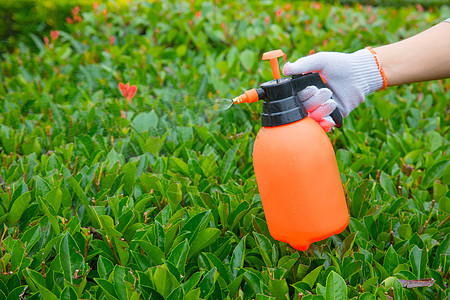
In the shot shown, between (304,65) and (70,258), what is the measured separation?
116 centimetres

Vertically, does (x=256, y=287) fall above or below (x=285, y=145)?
below

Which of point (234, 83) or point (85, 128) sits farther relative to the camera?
point (234, 83)

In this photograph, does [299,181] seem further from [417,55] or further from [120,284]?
[417,55]

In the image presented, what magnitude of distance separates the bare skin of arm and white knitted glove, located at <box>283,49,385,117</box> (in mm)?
69

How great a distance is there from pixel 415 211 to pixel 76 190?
1496mm

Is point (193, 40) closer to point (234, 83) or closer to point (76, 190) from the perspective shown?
point (234, 83)

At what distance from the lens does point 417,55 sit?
6.56 ft

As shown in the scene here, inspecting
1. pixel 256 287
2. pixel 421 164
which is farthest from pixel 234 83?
pixel 256 287

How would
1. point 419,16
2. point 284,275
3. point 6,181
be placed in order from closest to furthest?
point 284,275, point 6,181, point 419,16

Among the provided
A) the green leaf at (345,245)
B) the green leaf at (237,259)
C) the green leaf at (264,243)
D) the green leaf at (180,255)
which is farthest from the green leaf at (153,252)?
the green leaf at (345,245)

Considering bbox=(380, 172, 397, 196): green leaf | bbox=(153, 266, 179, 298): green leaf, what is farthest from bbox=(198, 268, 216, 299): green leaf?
bbox=(380, 172, 397, 196): green leaf

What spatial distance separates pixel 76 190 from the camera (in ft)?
6.12

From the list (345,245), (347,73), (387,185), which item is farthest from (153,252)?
(387,185)

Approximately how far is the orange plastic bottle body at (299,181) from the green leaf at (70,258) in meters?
0.71
